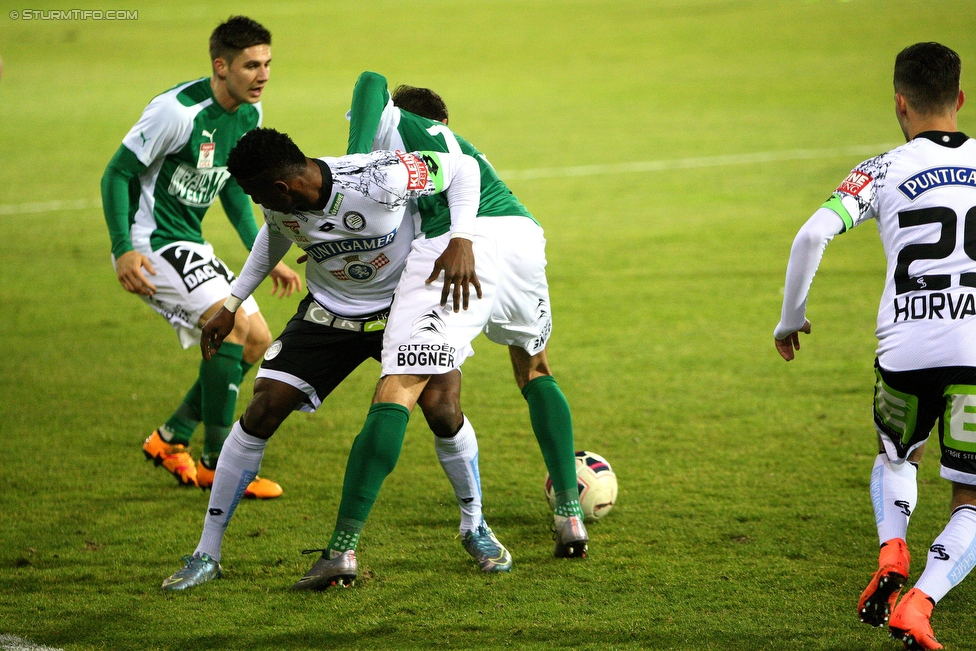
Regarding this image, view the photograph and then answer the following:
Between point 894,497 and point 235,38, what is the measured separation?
373 cm

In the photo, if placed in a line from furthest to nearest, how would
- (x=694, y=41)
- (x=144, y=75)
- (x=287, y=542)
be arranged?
(x=694, y=41) < (x=144, y=75) < (x=287, y=542)

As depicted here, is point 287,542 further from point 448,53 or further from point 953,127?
point 448,53

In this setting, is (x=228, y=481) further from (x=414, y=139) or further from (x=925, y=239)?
(x=925, y=239)

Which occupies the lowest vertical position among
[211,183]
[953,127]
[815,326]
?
[815,326]

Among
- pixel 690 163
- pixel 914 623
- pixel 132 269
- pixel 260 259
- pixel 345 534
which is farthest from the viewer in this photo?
pixel 690 163

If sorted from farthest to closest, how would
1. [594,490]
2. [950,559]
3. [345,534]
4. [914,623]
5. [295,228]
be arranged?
[594,490], [295,228], [345,534], [950,559], [914,623]

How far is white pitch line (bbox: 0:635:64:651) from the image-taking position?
3.61m

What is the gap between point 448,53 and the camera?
109 ft

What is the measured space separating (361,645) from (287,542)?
3.80 ft

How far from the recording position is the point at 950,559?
11.4 ft

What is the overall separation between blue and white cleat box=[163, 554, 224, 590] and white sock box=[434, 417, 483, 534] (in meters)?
0.98

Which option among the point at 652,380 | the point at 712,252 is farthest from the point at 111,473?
the point at 712,252

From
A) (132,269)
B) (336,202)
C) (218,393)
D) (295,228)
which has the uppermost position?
(336,202)

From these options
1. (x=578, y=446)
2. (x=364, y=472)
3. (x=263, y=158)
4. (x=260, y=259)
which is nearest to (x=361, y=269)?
(x=260, y=259)
